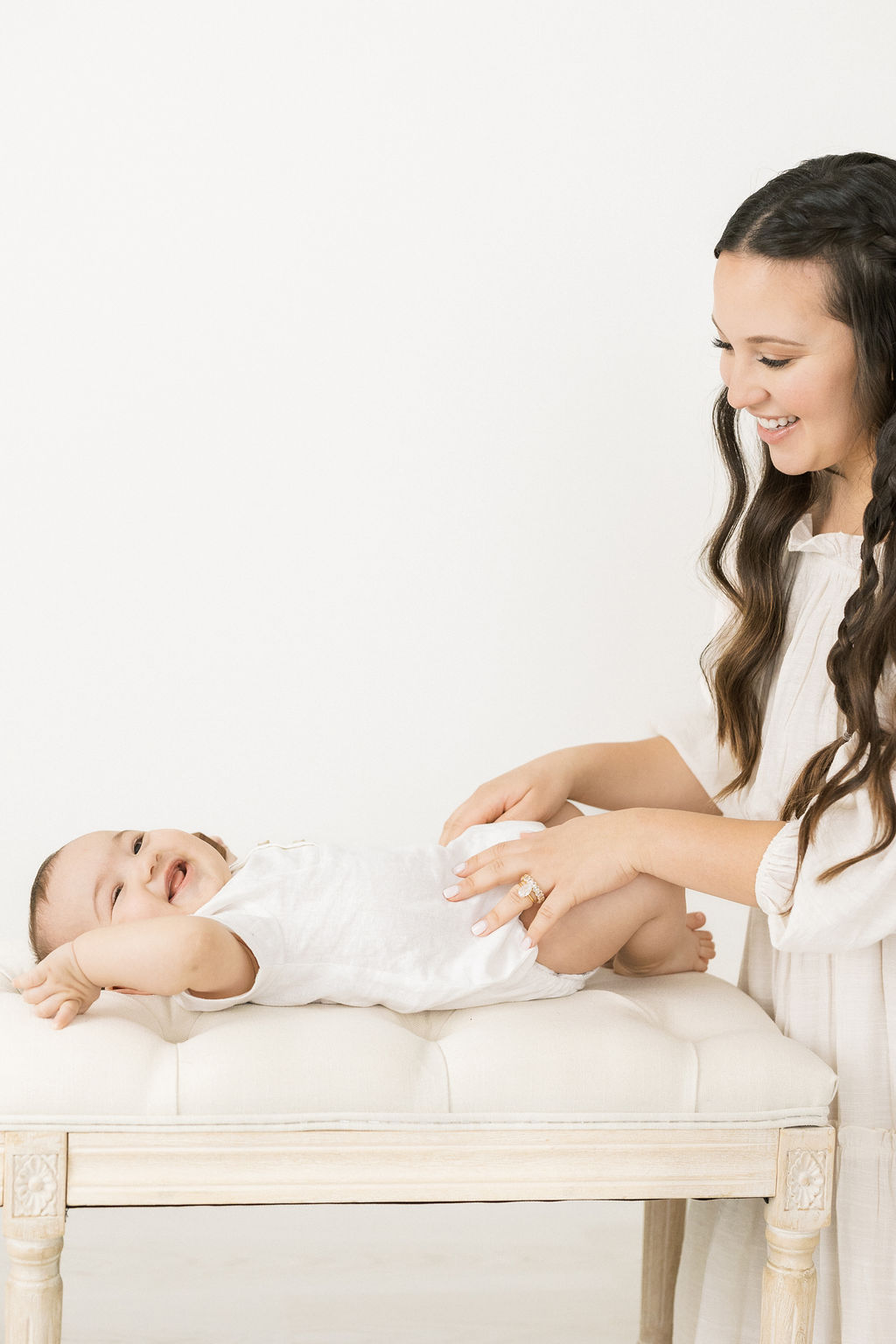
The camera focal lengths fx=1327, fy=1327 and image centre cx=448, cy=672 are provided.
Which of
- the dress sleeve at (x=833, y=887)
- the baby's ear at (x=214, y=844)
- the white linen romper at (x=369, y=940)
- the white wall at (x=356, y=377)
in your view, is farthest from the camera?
the white wall at (x=356, y=377)

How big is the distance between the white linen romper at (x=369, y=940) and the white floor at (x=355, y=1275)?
819 millimetres

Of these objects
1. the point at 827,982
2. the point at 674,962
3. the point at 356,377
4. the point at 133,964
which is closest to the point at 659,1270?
the point at 674,962

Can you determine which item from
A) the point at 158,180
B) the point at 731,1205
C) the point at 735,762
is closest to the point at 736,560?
the point at 735,762

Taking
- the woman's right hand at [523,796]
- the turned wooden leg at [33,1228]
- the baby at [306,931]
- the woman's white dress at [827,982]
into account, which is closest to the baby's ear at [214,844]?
the baby at [306,931]

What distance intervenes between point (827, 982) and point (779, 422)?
59cm

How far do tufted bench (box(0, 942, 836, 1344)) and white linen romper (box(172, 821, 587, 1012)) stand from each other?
0.16ft

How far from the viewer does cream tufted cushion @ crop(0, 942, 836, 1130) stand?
1.17m

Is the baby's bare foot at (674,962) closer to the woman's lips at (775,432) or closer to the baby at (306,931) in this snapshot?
the baby at (306,931)

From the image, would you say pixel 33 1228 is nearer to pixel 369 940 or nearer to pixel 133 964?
pixel 133 964

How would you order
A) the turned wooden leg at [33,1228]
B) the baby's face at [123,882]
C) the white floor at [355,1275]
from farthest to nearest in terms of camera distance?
the white floor at [355,1275] → the baby's face at [123,882] → the turned wooden leg at [33,1228]

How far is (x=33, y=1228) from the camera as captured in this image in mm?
1134

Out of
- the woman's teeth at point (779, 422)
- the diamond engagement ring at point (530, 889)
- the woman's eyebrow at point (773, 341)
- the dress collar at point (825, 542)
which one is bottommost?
the diamond engagement ring at point (530, 889)

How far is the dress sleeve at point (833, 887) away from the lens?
123 cm

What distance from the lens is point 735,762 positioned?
158cm
